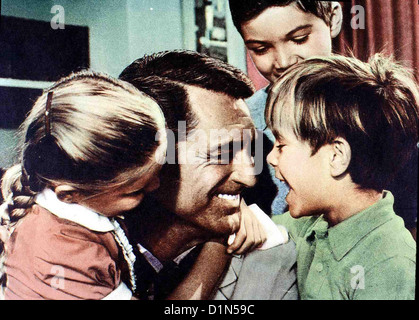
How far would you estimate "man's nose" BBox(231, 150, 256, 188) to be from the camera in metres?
1.70

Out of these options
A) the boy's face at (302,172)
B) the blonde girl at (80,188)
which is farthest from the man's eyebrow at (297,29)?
the blonde girl at (80,188)

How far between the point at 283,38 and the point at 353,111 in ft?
1.24

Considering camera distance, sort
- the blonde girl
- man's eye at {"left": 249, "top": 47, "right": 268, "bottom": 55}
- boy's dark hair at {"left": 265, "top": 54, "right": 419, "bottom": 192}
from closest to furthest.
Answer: the blonde girl < boy's dark hair at {"left": 265, "top": 54, "right": 419, "bottom": 192} < man's eye at {"left": 249, "top": 47, "right": 268, "bottom": 55}

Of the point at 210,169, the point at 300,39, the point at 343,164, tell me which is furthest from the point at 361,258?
the point at 300,39

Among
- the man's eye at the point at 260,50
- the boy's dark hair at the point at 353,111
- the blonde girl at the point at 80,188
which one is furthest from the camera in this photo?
the man's eye at the point at 260,50

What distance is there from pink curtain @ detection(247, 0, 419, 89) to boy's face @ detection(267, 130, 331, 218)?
27 centimetres

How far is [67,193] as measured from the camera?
1581mm

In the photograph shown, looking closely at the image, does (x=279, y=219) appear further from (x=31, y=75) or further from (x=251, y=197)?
(x=31, y=75)

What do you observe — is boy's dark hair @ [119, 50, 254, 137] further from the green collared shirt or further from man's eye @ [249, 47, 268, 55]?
the green collared shirt

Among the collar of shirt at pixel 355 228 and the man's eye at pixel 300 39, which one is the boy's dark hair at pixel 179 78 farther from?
the collar of shirt at pixel 355 228

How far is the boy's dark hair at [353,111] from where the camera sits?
162 cm

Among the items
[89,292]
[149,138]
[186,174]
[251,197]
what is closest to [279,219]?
[251,197]

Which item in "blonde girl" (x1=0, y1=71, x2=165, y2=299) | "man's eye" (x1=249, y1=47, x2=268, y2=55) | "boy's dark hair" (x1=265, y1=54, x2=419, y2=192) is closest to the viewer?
"blonde girl" (x1=0, y1=71, x2=165, y2=299)

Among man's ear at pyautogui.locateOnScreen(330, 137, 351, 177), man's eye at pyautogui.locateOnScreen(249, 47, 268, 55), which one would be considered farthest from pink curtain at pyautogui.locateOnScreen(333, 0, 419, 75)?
man's ear at pyautogui.locateOnScreen(330, 137, 351, 177)
